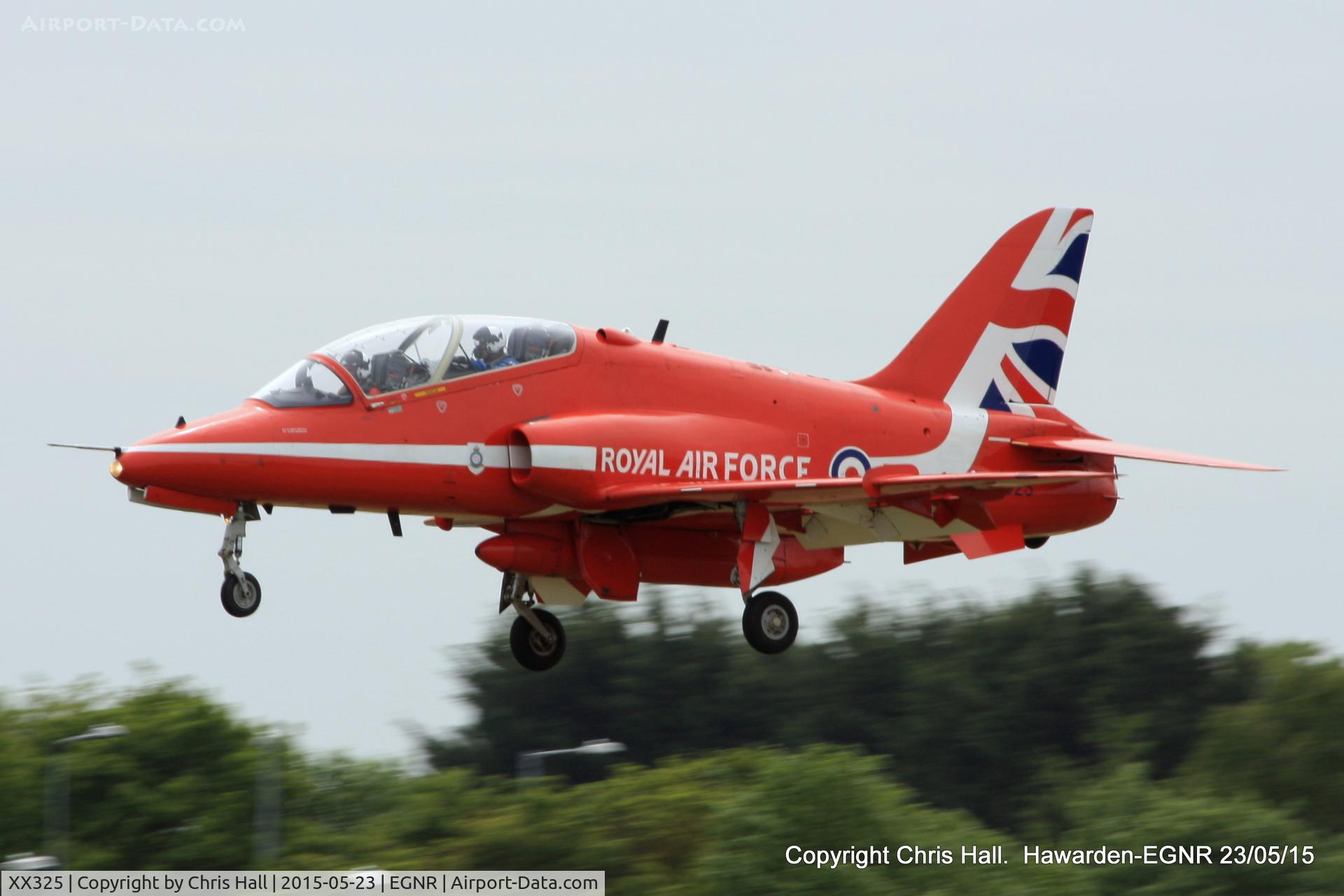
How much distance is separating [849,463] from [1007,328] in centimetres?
373

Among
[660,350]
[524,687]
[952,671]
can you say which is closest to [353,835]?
[524,687]

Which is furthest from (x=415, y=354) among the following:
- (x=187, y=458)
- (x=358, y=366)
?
(x=187, y=458)

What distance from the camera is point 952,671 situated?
59.0 metres

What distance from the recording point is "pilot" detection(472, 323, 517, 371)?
18062mm

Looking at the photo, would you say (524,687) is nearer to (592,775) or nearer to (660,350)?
(592,775)

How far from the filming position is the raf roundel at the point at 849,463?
20.2 meters

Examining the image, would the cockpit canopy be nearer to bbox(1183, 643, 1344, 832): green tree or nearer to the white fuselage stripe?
the white fuselage stripe

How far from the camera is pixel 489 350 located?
18.2 m

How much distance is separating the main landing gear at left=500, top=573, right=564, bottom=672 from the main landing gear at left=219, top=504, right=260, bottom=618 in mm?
4092

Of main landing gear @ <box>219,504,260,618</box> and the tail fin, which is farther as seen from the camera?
the tail fin

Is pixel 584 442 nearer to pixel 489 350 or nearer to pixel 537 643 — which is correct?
pixel 489 350

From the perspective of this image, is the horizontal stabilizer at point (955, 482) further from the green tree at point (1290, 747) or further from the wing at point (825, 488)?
the green tree at point (1290, 747)

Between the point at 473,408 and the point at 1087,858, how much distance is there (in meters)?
26.3

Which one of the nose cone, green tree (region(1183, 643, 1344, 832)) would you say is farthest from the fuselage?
green tree (region(1183, 643, 1344, 832))
